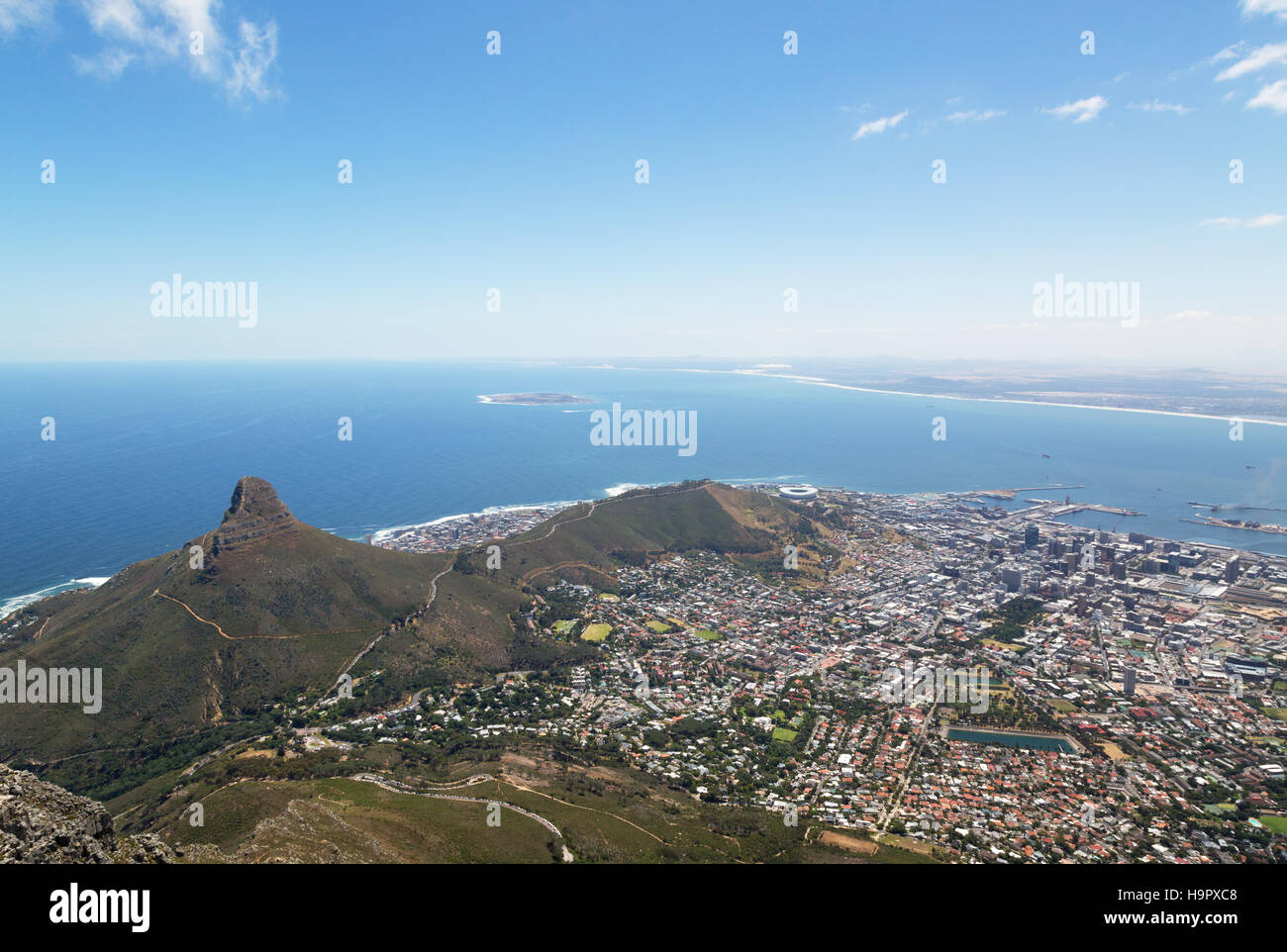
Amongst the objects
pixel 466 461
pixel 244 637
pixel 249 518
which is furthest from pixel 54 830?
pixel 466 461

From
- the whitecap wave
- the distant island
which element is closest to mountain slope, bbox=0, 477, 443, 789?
the whitecap wave

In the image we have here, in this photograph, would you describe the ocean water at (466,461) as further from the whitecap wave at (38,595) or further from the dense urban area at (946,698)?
the dense urban area at (946,698)

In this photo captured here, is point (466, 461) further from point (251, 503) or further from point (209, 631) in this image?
point (209, 631)

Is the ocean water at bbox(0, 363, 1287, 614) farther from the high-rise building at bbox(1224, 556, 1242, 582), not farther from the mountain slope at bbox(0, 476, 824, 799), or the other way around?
the mountain slope at bbox(0, 476, 824, 799)

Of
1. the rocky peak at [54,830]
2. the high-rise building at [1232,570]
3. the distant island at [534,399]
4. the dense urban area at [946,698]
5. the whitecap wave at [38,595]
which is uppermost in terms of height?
the distant island at [534,399]

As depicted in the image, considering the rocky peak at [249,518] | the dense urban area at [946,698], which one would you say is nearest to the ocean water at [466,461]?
the rocky peak at [249,518]

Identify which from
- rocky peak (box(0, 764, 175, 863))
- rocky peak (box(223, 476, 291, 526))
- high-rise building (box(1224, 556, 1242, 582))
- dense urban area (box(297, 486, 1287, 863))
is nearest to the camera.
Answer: rocky peak (box(0, 764, 175, 863))
